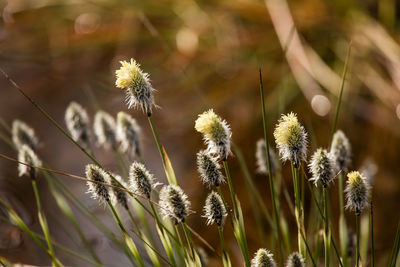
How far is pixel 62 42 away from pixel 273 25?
0.44m

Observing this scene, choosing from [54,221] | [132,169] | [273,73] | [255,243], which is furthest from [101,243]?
[273,73]

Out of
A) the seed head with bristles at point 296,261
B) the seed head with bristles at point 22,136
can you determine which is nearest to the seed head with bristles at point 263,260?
the seed head with bristles at point 296,261

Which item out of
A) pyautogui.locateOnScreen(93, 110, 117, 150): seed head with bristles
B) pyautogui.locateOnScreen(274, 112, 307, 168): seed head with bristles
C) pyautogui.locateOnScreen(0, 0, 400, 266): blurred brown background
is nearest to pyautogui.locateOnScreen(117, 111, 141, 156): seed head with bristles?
pyautogui.locateOnScreen(93, 110, 117, 150): seed head with bristles

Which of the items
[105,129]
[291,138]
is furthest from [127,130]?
[291,138]

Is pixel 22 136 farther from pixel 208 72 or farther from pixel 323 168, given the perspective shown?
pixel 208 72

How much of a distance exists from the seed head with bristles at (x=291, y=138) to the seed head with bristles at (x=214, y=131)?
0.03 meters

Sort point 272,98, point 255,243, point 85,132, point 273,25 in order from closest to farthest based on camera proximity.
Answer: point 85,132
point 255,243
point 272,98
point 273,25

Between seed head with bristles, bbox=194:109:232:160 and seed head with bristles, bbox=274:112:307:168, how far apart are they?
32 millimetres

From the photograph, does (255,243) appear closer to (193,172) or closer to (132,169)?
(193,172)

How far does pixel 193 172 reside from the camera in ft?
2.43

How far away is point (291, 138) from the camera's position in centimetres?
29

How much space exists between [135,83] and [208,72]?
2.15 ft

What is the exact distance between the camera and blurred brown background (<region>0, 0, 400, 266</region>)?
74 cm

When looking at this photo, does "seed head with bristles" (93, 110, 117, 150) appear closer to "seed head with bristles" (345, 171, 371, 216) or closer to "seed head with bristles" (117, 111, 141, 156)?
"seed head with bristles" (117, 111, 141, 156)
